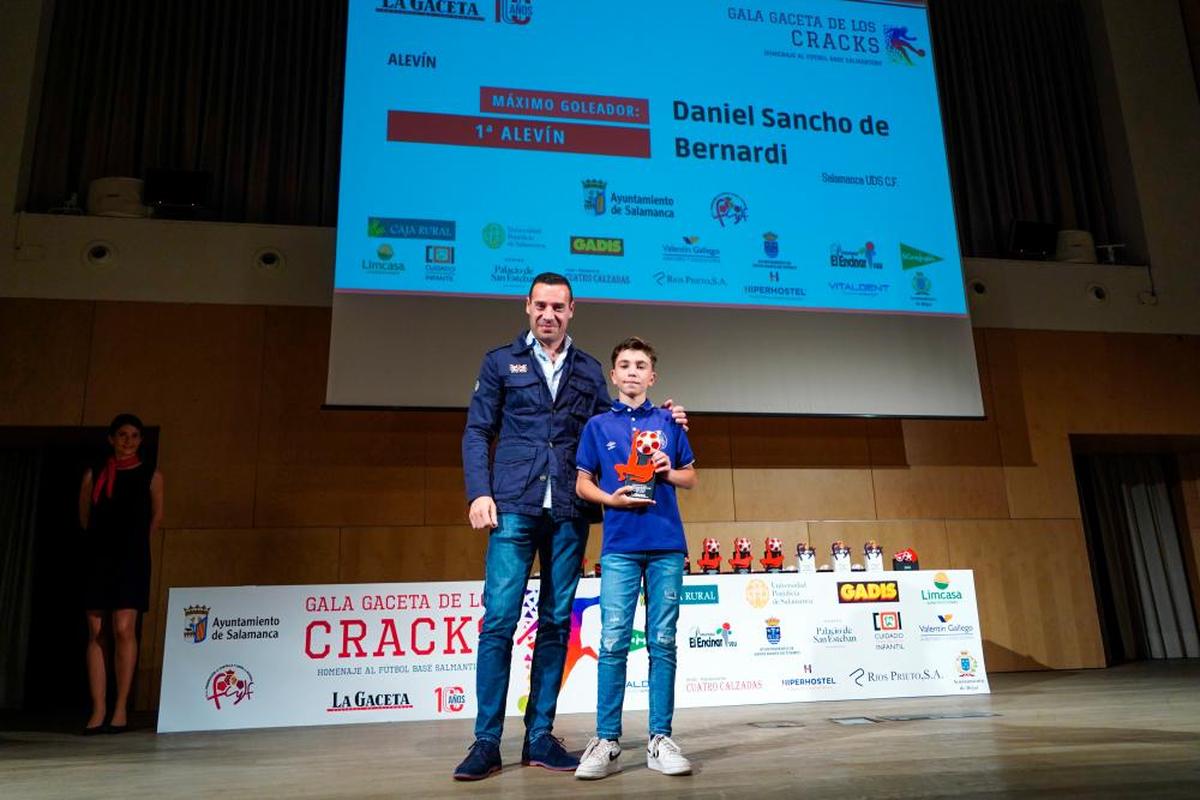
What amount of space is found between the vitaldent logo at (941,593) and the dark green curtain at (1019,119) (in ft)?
10.1

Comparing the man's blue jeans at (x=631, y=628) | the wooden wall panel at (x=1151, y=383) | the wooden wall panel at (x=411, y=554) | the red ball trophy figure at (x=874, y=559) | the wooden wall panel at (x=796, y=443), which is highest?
the wooden wall panel at (x=1151, y=383)

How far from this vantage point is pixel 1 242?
4.65 metres

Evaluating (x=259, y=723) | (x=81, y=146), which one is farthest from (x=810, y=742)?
(x=81, y=146)

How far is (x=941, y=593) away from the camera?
366 centimetres

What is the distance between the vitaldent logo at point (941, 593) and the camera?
3648mm

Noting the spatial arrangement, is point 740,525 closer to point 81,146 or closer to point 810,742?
point 810,742

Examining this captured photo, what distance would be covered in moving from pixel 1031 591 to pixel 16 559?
19.6 ft

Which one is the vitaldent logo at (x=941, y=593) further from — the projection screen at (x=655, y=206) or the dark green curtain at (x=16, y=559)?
the dark green curtain at (x=16, y=559)

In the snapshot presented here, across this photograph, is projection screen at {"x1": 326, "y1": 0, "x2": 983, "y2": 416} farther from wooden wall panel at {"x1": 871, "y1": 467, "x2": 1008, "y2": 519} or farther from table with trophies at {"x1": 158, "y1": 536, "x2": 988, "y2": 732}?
table with trophies at {"x1": 158, "y1": 536, "x2": 988, "y2": 732}

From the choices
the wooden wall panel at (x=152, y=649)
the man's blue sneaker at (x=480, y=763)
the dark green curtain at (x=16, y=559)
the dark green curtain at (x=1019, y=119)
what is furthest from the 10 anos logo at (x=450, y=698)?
the dark green curtain at (x=1019, y=119)

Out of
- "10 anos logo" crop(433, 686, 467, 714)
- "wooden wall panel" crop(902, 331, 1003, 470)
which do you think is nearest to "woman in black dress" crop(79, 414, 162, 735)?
"10 anos logo" crop(433, 686, 467, 714)

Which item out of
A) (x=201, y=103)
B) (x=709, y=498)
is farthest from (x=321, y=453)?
(x=201, y=103)

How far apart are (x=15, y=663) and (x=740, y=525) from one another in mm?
4167

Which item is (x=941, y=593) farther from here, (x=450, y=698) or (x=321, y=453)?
(x=321, y=453)
